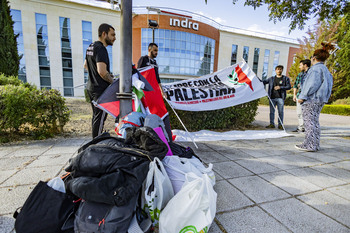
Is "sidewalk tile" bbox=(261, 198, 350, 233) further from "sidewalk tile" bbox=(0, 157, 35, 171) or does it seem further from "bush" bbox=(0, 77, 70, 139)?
"bush" bbox=(0, 77, 70, 139)

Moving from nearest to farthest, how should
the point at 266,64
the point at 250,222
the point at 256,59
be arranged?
1. the point at 250,222
2. the point at 256,59
3. the point at 266,64

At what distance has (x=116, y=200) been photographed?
1.33 meters

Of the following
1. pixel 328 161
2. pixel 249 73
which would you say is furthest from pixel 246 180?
pixel 249 73

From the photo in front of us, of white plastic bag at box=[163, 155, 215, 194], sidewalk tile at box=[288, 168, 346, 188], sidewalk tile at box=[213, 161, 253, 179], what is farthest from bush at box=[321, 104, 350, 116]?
white plastic bag at box=[163, 155, 215, 194]

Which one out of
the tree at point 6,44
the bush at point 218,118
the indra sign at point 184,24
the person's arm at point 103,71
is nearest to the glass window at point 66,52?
the tree at point 6,44

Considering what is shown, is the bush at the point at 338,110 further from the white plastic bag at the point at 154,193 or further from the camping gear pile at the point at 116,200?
the white plastic bag at the point at 154,193

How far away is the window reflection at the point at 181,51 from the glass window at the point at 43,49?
10.9m

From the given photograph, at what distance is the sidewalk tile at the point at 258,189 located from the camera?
84.1 inches

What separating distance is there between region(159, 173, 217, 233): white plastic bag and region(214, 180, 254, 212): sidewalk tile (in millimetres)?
554

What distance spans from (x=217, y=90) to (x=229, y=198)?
3.58 m

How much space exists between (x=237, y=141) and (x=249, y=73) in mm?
2277

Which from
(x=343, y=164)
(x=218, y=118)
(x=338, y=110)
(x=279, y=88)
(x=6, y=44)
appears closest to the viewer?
(x=343, y=164)

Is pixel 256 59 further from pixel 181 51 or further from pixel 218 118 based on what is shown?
pixel 218 118

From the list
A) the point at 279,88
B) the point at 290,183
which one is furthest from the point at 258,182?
the point at 279,88
